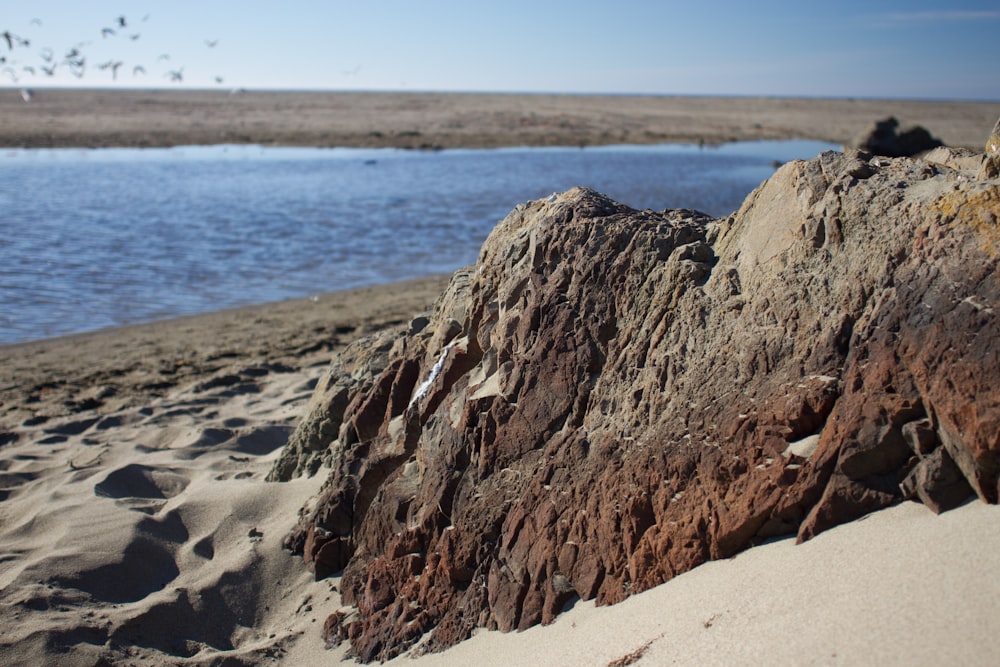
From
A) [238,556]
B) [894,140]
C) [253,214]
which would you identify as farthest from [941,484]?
[894,140]

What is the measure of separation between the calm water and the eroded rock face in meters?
8.18

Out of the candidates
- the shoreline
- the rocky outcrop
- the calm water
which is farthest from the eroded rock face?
the rocky outcrop

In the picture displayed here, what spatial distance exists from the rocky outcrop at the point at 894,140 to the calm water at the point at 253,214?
332 centimetres

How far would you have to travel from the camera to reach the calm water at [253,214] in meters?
12.3

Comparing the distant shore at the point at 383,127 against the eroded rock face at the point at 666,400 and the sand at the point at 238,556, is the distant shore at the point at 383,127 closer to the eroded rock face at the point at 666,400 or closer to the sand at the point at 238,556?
the sand at the point at 238,556

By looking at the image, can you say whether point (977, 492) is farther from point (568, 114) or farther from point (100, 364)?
point (568, 114)

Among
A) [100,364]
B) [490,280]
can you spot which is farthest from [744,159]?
[490,280]

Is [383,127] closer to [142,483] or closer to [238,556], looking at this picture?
[142,483]

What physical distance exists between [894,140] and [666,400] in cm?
2294

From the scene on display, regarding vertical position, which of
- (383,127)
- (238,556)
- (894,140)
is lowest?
(238,556)

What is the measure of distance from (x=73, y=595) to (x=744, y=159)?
3208cm

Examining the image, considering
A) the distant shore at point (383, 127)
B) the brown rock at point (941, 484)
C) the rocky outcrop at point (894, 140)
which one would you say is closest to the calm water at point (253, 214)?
the rocky outcrop at point (894, 140)

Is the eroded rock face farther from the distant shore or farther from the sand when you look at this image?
the distant shore

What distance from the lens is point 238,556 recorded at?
430 cm
